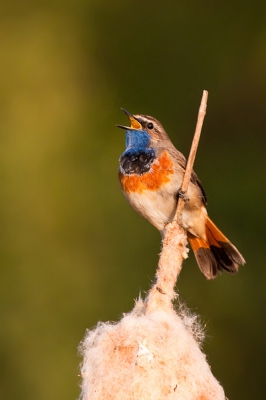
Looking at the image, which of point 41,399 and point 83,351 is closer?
point 83,351

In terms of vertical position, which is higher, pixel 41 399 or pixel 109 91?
pixel 109 91

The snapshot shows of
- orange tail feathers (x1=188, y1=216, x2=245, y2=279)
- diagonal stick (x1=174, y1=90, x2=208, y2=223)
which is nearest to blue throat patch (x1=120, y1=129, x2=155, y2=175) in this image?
orange tail feathers (x1=188, y1=216, x2=245, y2=279)

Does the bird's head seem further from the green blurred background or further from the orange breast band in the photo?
the green blurred background

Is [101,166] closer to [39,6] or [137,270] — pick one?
[137,270]

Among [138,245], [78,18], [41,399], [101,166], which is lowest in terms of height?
[41,399]

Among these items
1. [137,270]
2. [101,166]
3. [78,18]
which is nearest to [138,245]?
[137,270]

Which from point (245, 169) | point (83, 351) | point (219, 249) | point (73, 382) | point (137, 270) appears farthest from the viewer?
point (245, 169)

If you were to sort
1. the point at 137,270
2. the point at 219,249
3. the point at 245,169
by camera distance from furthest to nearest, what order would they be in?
1. the point at 245,169
2. the point at 137,270
3. the point at 219,249
